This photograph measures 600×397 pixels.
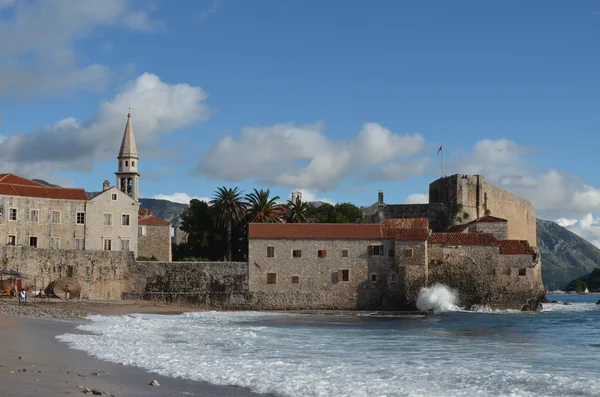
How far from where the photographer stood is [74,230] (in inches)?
2079

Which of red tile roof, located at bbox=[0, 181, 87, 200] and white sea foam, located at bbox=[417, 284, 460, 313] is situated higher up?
red tile roof, located at bbox=[0, 181, 87, 200]

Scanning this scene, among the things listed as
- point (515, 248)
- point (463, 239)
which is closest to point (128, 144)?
point (463, 239)

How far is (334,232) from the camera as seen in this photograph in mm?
50094

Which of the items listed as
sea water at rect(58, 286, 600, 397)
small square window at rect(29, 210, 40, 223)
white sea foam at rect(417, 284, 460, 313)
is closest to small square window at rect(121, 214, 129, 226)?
small square window at rect(29, 210, 40, 223)

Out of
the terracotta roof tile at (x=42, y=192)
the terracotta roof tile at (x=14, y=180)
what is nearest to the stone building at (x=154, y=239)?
the terracotta roof tile at (x=42, y=192)

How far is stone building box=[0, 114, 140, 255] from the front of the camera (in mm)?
50969

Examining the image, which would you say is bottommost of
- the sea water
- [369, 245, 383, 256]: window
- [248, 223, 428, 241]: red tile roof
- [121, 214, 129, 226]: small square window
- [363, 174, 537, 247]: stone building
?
the sea water

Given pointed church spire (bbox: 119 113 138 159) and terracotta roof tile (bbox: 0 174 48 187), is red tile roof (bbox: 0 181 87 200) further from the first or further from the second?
pointed church spire (bbox: 119 113 138 159)

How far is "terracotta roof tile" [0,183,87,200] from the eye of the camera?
168 feet

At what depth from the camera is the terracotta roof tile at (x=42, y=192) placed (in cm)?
5122

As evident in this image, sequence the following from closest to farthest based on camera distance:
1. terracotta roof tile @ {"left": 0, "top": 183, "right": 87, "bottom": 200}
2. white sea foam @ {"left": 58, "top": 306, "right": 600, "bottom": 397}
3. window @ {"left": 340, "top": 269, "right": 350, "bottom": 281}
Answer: white sea foam @ {"left": 58, "top": 306, "right": 600, "bottom": 397}
window @ {"left": 340, "top": 269, "right": 350, "bottom": 281}
terracotta roof tile @ {"left": 0, "top": 183, "right": 87, "bottom": 200}

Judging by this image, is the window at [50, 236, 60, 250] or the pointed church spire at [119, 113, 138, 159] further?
the pointed church spire at [119, 113, 138, 159]

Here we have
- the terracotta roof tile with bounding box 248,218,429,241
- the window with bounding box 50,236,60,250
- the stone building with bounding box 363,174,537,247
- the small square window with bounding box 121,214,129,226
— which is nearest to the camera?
the terracotta roof tile with bounding box 248,218,429,241

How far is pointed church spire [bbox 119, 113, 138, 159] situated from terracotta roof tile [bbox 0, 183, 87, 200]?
5422 millimetres
